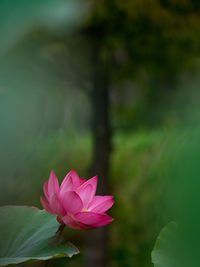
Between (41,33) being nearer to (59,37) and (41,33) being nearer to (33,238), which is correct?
(59,37)

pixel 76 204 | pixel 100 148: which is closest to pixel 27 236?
pixel 76 204

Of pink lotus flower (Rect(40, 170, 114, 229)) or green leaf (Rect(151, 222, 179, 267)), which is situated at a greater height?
pink lotus flower (Rect(40, 170, 114, 229))

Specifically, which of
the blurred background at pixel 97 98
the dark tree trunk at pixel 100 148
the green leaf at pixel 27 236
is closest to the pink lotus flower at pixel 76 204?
the green leaf at pixel 27 236

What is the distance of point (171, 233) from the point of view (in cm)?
20

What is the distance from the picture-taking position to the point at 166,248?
22 cm

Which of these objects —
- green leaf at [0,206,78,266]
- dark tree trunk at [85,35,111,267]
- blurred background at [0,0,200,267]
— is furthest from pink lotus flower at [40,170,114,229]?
dark tree trunk at [85,35,111,267]

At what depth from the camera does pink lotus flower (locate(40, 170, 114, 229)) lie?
23cm

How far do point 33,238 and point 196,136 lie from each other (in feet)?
0.53

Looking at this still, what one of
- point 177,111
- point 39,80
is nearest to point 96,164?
point 39,80

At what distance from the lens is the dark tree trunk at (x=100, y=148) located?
1.57 metres

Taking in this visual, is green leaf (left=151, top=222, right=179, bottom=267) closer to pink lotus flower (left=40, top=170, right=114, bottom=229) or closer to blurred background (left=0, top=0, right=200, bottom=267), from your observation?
pink lotus flower (left=40, top=170, right=114, bottom=229)

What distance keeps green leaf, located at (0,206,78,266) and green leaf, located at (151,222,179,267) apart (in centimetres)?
5

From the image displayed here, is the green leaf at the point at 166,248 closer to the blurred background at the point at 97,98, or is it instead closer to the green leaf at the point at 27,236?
the green leaf at the point at 27,236

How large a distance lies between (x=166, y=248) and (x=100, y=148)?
135 cm
